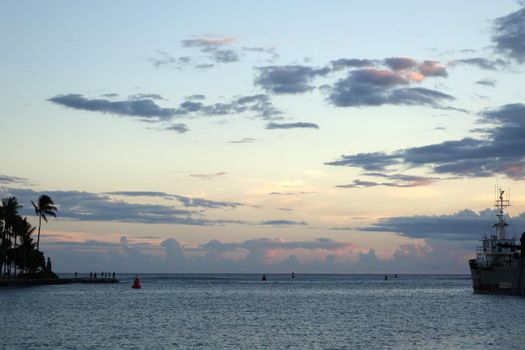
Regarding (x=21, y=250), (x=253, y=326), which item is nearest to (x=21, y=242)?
(x=21, y=250)

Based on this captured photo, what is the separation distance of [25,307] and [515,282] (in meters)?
75.8

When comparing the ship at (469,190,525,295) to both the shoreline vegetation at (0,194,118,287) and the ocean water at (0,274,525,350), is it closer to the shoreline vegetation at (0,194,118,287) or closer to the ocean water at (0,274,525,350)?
the ocean water at (0,274,525,350)

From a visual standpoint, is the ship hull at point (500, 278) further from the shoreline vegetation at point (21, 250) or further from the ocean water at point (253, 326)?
the shoreline vegetation at point (21, 250)

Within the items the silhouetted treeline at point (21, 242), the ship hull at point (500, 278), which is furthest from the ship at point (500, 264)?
the silhouetted treeline at point (21, 242)

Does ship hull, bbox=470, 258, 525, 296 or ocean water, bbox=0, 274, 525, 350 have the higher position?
ship hull, bbox=470, 258, 525, 296

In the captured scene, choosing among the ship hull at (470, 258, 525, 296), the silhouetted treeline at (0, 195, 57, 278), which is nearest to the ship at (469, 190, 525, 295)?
the ship hull at (470, 258, 525, 296)

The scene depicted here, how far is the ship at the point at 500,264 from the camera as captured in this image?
115 meters

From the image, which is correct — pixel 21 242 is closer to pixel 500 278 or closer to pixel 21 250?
pixel 21 250

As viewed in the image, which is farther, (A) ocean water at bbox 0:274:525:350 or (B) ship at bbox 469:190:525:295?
(B) ship at bbox 469:190:525:295

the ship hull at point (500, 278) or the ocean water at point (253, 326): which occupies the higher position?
the ship hull at point (500, 278)

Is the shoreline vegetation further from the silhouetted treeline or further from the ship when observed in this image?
the ship

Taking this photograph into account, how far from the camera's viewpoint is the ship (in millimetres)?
115125

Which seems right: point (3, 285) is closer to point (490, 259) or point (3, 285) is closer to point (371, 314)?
point (371, 314)

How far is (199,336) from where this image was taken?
206 ft
